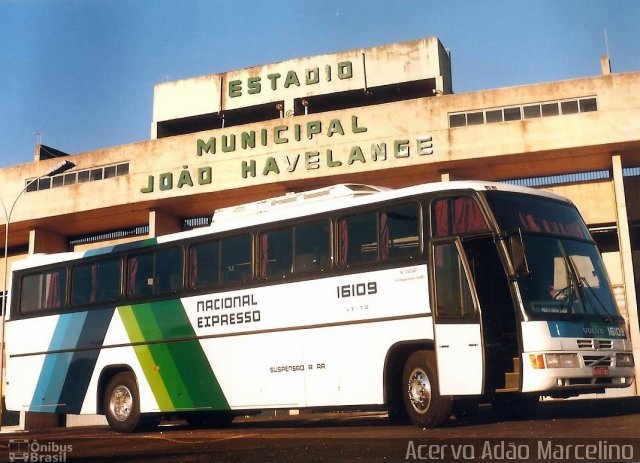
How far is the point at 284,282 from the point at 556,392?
5.18m

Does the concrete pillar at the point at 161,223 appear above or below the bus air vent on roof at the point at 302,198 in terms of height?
above

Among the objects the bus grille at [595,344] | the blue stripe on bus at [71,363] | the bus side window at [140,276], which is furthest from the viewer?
the blue stripe on bus at [71,363]

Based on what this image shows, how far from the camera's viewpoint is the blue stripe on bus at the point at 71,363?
17.3m

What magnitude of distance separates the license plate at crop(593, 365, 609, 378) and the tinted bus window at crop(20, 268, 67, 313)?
11757 millimetres

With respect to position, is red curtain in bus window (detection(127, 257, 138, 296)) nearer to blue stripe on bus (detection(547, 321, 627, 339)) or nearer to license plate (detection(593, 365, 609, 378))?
blue stripe on bus (detection(547, 321, 627, 339))

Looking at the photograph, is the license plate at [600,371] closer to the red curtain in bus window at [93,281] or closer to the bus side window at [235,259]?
the bus side window at [235,259]

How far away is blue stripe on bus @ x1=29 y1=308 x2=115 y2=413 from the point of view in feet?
56.7

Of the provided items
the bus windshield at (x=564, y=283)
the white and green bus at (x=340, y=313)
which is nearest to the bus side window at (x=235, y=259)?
the white and green bus at (x=340, y=313)

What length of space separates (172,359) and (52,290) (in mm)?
4112

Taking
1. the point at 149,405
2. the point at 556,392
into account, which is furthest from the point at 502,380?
the point at 149,405

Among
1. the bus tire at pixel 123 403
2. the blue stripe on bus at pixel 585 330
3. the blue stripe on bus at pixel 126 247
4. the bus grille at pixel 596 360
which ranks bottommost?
the bus tire at pixel 123 403

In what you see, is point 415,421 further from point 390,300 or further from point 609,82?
point 609,82

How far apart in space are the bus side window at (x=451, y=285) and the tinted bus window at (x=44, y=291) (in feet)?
31.9

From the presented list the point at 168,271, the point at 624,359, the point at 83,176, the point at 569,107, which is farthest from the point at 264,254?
the point at 83,176
